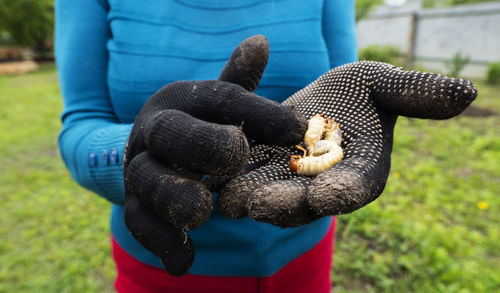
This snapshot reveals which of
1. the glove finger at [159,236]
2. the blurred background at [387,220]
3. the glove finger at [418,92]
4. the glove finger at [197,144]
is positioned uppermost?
the glove finger at [418,92]

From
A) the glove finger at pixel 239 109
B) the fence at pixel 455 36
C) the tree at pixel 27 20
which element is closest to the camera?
the glove finger at pixel 239 109

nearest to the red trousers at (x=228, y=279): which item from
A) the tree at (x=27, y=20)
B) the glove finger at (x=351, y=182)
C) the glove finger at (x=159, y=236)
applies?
the glove finger at (x=159, y=236)

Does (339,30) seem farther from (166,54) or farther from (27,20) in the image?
(27,20)

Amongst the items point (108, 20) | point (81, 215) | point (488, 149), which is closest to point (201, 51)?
point (108, 20)

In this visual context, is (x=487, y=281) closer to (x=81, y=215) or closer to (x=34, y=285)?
(x=34, y=285)

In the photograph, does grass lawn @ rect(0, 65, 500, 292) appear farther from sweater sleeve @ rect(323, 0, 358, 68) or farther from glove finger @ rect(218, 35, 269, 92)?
glove finger @ rect(218, 35, 269, 92)

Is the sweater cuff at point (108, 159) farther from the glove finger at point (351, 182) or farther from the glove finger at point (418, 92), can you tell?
the glove finger at point (418, 92)
